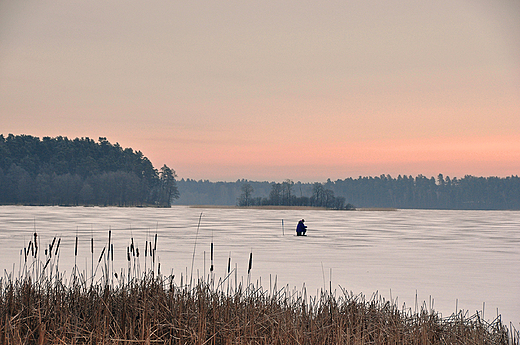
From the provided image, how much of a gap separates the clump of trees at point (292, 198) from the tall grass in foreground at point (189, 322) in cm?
15665

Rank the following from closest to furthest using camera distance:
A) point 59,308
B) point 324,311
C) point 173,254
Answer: point 59,308 < point 324,311 < point 173,254

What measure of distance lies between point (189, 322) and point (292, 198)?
17116 centimetres

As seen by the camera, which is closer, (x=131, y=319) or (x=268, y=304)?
(x=131, y=319)

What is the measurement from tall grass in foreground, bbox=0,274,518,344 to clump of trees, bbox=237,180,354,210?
514 feet

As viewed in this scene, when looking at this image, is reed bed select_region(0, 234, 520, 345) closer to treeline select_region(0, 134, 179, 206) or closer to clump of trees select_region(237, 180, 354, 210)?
clump of trees select_region(237, 180, 354, 210)

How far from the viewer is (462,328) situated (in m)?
7.95

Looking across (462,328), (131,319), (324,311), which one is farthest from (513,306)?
(131,319)

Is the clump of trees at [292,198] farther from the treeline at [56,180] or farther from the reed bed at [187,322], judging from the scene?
the reed bed at [187,322]

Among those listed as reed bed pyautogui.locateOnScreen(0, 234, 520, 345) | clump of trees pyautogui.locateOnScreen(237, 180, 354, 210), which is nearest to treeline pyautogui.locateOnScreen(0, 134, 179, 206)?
clump of trees pyautogui.locateOnScreen(237, 180, 354, 210)

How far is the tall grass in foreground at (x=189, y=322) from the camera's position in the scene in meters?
6.77

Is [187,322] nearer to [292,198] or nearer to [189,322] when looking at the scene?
[189,322]

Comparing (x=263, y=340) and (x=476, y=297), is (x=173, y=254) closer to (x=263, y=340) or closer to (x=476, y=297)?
(x=476, y=297)

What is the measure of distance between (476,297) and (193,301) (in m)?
7.74

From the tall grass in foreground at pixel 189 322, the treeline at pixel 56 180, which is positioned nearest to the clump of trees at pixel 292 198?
the treeline at pixel 56 180
